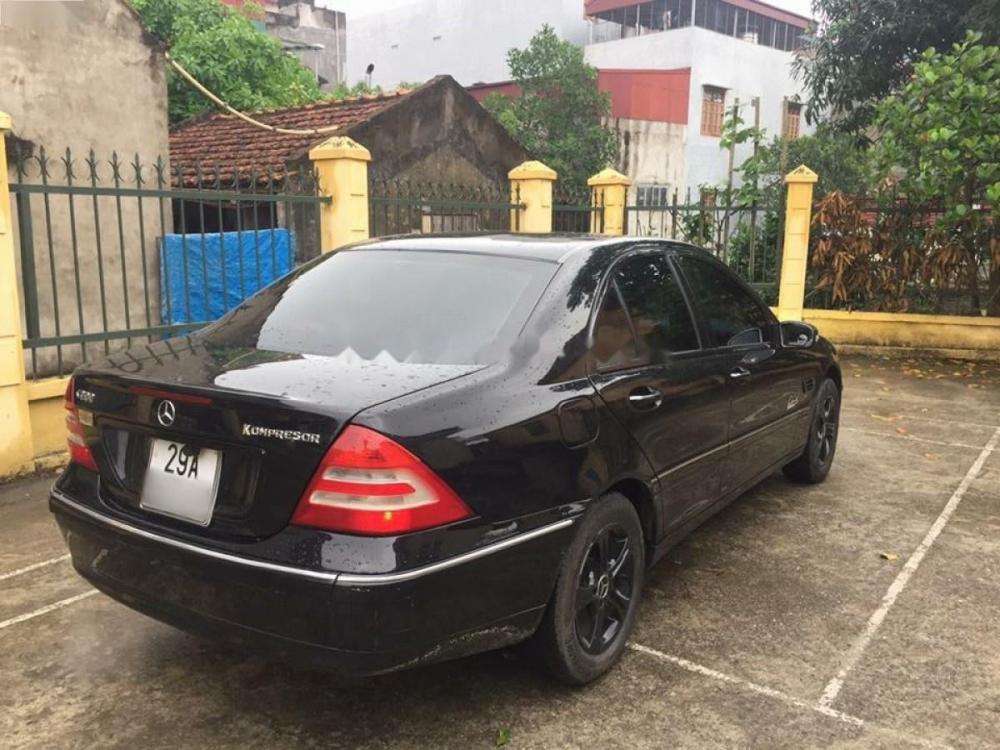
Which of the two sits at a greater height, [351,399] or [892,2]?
[892,2]

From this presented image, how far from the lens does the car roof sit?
129 inches

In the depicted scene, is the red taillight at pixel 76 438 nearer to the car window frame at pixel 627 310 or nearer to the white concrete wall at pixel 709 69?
the car window frame at pixel 627 310

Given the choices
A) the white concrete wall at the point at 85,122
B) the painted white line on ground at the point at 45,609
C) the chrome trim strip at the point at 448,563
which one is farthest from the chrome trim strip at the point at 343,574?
the white concrete wall at the point at 85,122

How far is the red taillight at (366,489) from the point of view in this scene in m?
2.28

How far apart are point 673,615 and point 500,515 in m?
1.38

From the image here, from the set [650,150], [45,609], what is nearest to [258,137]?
[45,609]

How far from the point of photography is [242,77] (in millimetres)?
14570

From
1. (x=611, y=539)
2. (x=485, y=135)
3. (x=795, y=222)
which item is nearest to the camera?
(x=611, y=539)

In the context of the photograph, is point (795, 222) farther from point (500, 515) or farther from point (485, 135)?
point (500, 515)

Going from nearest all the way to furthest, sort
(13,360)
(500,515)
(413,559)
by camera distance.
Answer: (413,559) < (500,515) < (13,360)

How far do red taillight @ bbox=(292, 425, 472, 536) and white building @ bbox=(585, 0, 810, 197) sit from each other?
841 inches

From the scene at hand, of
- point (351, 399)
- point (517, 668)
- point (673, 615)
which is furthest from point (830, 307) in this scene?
point (351, 399)

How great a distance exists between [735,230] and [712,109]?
18.0m

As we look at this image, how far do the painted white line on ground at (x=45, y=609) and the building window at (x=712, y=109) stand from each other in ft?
86.7
